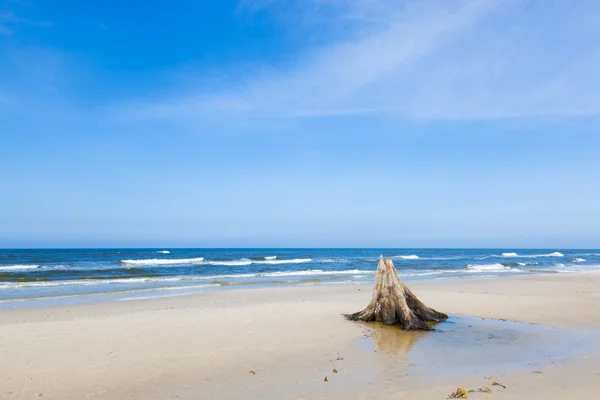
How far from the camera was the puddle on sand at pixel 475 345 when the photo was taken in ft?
24.3

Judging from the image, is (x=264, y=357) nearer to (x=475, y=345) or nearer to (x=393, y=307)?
(x=393, y=307)

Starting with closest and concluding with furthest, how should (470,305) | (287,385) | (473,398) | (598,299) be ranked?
(473,398) → (287,385) → (470,305) → (598,299)

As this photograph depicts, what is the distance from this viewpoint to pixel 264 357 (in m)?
7.88

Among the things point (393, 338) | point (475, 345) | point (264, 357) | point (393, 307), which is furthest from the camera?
point (393, 307)

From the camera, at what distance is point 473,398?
5.59 meters

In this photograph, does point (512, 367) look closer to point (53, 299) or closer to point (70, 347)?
point (70, 347)

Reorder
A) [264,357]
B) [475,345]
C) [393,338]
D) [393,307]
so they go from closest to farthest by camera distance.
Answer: [264,357] → [475,345] → [393,338] → [393,307]

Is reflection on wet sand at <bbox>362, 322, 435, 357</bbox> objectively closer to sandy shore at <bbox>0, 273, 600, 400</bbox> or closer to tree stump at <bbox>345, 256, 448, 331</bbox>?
sandy shore at <bbox>0, 273, 600, 400</bbox>

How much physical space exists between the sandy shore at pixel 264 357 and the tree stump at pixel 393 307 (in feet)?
2.00

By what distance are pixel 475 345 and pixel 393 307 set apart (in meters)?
2.36

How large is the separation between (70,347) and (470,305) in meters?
11.9

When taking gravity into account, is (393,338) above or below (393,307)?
below

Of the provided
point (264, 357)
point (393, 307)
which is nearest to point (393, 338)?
point (393, 307)

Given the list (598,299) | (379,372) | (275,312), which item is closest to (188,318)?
(275,312)
